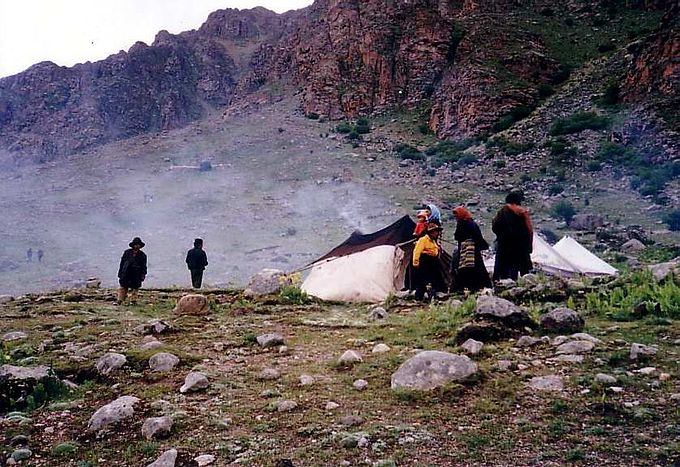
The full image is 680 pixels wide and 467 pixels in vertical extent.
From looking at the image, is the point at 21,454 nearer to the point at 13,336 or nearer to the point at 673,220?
the point at 13,336

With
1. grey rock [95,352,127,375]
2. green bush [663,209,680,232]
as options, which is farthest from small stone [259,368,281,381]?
green bush [663,209,680,232]

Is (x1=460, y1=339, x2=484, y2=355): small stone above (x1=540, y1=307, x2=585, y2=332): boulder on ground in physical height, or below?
below

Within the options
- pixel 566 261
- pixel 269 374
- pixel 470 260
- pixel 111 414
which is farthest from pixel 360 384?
pixel 566 261

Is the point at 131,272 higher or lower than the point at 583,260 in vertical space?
higher

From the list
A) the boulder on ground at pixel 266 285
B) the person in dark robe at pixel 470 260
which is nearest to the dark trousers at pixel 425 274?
the person in dark robe at pixel 470 260

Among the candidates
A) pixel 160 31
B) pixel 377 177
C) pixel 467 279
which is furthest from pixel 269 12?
pixel 467 279

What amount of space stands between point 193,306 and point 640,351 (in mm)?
4774

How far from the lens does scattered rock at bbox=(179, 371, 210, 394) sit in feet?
12.5

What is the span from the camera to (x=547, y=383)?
3.43 metres

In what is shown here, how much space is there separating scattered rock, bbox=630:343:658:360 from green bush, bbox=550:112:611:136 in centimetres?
3179

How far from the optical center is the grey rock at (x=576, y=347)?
392 centimetres

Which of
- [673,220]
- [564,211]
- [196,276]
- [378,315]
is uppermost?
[378,315]

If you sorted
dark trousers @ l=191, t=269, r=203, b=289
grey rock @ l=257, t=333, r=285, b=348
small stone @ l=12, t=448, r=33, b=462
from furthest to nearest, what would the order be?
dark trousers @ l=191, t=269, r=203, b=289 < grey rock @ l=257, t=333, r=285, b=348 < small stone @ l=12, t=448, r=33, b=462

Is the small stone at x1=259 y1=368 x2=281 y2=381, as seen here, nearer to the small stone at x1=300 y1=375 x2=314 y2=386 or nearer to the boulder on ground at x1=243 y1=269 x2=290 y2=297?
the small stone at x1=300 y1=375 x2=314 y2=386
